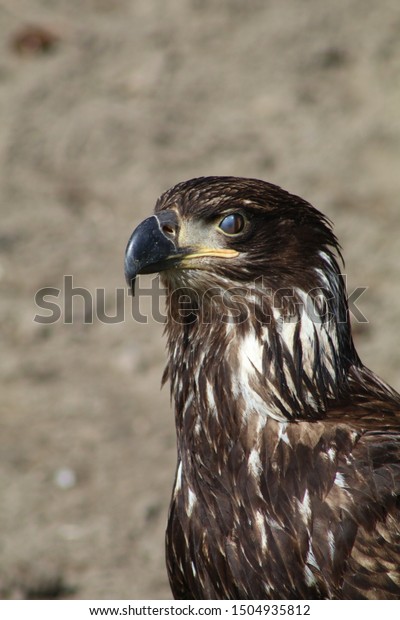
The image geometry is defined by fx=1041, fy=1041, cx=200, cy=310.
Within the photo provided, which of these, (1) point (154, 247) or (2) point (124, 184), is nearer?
(1) point (154, 247)

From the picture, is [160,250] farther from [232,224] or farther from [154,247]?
[232,224]

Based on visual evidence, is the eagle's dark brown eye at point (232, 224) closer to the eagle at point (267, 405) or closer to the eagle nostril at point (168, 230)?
the eagle at point (267, 405)

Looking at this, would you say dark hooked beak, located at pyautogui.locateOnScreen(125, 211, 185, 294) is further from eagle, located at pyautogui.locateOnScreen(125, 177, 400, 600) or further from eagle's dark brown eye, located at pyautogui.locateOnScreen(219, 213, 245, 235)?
eagle's dark brown eye, located at pyautogui.locateOnScreen(219, 213, 245, 235)

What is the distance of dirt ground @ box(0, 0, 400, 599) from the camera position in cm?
553

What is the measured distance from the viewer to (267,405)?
3584 mm

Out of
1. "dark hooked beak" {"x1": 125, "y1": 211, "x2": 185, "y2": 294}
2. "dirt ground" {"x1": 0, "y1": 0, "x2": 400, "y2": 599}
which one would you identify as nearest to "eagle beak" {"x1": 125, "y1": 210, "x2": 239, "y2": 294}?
"dark hooked beak" {"x1": 125, "y1": 211, "x2": 185, "y2": 294}

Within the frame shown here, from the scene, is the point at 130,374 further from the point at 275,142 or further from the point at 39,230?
the point at 275,142

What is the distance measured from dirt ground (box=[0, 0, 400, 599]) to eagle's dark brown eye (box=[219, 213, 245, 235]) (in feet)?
7.21

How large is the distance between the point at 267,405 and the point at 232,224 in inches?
25.1

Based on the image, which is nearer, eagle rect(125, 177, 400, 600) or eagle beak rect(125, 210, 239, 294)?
eagle rect(125, 177, 400, 600)

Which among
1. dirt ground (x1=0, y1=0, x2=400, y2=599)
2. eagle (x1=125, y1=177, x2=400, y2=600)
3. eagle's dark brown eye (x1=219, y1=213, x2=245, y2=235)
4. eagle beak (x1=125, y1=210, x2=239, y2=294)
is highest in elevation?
dirt ground (x1=0, y1=0, x2=400, y2=599)

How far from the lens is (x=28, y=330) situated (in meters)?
6.77

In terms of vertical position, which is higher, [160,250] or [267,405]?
[160,250]

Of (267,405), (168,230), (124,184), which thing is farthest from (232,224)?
(124,184)
